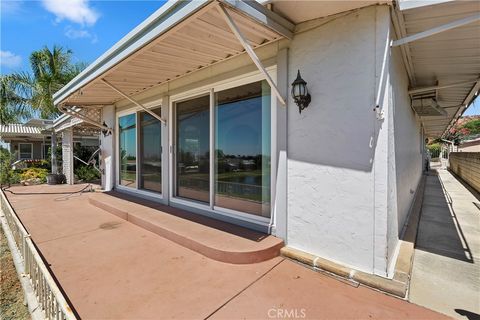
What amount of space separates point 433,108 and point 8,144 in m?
25.2

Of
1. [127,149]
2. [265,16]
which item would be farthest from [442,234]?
[127,149]

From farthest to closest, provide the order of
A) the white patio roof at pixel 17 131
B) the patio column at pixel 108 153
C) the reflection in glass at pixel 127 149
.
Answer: the white patio roof at pixel 17 131, the patio column at pixel 108 153, the reflection in glass at pixel 127 149

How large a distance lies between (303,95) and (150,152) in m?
4.42

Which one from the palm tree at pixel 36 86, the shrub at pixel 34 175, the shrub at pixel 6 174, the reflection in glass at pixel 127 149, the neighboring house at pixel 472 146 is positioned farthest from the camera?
the neighboring house at pixel 472 146

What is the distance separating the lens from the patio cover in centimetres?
237

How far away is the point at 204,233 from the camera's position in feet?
11.4

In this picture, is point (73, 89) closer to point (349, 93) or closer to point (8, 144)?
point (349, 93)

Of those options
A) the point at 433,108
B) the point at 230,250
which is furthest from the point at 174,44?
the point at 433,108

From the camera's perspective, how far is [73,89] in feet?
15.9

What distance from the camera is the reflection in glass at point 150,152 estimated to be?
566 centimetres

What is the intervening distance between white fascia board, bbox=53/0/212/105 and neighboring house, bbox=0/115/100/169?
6419 millimetres

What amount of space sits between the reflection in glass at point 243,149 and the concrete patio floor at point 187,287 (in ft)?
3.54

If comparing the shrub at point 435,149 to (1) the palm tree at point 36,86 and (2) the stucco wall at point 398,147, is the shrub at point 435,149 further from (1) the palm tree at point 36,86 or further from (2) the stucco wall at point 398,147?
(1) the palm tree at point 36,86

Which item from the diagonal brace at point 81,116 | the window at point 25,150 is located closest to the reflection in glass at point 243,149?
the diagonal brace at point 81,116
